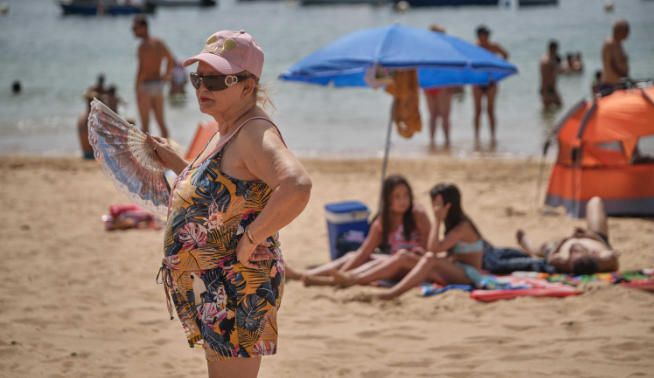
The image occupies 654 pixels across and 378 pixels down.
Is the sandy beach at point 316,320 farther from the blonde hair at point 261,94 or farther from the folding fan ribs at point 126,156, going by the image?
the blonde hair at point 261,94

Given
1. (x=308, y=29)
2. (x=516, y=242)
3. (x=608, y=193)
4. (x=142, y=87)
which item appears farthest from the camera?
(x=308, y=29)

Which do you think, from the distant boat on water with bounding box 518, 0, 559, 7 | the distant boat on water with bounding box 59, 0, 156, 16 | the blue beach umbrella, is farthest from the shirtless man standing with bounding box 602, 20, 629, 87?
the distant boat on water with bounding box 59, 0, 156, 16

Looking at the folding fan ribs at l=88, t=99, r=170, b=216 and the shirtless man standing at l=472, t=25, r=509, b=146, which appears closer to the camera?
the folding fan ribs at l=88, t=99, r=170, b=216

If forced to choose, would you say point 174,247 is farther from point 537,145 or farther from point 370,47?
point 537,145

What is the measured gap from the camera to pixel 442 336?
495cm

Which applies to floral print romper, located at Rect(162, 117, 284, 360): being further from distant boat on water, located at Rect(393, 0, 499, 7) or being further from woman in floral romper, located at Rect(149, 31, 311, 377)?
distant boat on water, located at Rect(393, 0, 499, 7)

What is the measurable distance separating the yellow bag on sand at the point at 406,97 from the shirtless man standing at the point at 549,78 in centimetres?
1032

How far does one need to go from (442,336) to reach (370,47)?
278 cm

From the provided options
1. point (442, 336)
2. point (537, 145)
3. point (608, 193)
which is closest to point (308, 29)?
point (537, 145)

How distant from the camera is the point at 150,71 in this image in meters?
11.5

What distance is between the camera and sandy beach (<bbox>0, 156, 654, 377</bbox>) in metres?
4.37

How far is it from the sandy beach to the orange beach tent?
0.23 metres

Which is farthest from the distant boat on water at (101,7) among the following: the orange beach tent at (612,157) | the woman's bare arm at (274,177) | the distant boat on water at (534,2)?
the woman's bare arm at (274,177)

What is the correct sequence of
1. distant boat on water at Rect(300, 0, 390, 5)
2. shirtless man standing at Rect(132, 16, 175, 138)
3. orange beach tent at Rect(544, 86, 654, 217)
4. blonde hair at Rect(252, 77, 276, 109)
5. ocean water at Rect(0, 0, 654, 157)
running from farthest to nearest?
distant boat on water at Rect(300, 0, 390, 5) < ocean water at Rect(0, 0, 654, 157) < shirtless man standing at Rect(132, 16, 175, 138) < orange beach tent at Rect(544, 86, 654, 217) < blonde hair at Rect(252, 77, 276, 109)
